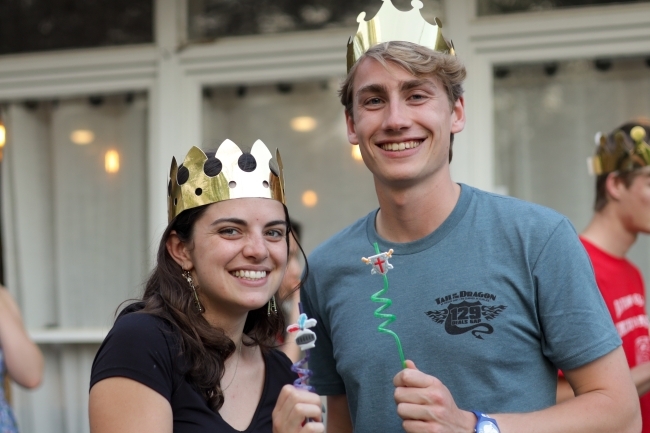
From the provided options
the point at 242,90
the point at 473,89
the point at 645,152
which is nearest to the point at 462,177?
the point at 473,89

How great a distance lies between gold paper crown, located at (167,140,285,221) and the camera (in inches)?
102

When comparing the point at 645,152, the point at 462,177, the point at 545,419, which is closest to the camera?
the point at 545,419

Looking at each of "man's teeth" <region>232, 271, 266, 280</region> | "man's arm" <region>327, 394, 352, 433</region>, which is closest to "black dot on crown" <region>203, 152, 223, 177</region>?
"man's teeth" <region>232, 271, 266, 280</region>

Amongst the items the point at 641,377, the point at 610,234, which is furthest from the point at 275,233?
the point at 610,234

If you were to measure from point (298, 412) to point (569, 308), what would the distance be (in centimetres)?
78

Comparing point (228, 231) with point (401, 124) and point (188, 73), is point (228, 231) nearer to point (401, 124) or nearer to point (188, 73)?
point (401, 124)

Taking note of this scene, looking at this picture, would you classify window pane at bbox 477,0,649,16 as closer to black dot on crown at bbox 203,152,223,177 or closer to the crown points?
the crown points

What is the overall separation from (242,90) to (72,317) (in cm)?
189

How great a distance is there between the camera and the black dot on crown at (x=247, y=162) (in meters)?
2.65

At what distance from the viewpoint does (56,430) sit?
5.66m

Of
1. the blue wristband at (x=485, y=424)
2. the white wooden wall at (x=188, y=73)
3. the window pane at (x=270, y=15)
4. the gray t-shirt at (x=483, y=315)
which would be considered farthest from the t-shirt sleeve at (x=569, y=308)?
the window pane at (x=270, y=15)

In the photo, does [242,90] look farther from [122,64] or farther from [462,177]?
[462,177]

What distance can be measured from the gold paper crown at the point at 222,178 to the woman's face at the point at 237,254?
0.04 m

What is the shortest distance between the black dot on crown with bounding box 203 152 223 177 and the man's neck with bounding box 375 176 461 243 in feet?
1.67
